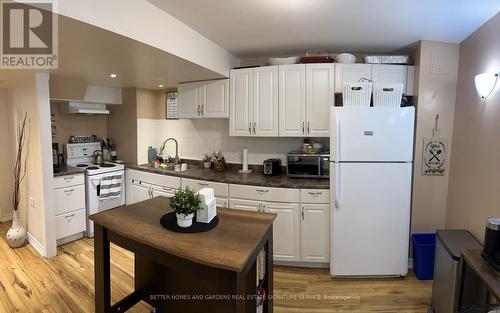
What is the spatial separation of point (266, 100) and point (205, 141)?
131 centimetres

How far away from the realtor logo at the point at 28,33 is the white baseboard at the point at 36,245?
2063 mm

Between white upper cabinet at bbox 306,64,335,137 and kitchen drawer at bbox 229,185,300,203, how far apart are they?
72 centimetres

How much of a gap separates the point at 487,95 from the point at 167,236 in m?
2.67

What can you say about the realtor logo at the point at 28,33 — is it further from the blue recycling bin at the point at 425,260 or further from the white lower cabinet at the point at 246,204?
the blue recycling bin at the point at 425,260

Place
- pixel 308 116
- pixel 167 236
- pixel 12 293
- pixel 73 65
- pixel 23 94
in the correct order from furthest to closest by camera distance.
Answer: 1. pixel 23 94
2. pixel 308 116
3. pixel 73 65
4. pixel 12 293
5. pixel 167 236

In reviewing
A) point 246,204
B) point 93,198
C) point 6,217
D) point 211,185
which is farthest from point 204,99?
point 6,217

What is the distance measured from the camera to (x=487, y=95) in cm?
224

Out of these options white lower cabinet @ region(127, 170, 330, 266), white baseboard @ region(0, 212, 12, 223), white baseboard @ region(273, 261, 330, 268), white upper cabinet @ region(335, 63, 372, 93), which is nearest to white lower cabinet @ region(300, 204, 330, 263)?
white lower cabinet @ region(127, 170, 330, 266)

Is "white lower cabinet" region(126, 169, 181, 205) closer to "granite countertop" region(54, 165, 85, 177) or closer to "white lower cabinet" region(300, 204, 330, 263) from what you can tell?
"granite countertop" region(54, 165, 85, 177)

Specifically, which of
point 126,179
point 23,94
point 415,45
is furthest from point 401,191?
point 23,94

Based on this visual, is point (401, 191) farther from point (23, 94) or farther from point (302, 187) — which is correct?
point (23, 94)

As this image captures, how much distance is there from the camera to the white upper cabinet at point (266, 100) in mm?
3148

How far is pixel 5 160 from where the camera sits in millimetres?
4141

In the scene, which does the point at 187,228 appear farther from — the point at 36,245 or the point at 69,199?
the point at 36,245
